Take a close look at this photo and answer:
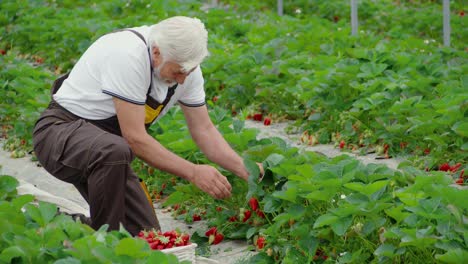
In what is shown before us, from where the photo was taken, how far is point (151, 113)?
463 cm

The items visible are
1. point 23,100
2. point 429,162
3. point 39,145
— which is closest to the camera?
point 39,145

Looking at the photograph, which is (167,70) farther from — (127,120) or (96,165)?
(96,165)

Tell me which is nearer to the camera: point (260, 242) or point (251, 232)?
point (260, 242)

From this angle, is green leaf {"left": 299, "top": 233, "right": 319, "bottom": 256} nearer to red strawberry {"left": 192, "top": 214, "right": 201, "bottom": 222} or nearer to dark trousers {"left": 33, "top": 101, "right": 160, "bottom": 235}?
dark trousers {"left": 33, "top": 101, "right": 160, "bottom": 235}

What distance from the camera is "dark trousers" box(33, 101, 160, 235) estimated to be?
4344mm

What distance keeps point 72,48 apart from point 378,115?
4.32 m

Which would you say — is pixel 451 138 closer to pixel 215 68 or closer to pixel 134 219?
pixel 134 219

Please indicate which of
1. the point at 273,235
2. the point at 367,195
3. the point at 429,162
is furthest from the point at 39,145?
the point at 429,162

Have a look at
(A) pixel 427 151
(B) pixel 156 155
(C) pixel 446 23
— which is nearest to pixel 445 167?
(A) pixel 427 151

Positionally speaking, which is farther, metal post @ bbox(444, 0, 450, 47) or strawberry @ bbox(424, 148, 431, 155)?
metal post @ bbox(444, 0, 450, 47)

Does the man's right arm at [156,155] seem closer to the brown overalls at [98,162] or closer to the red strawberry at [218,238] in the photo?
the brown overalls at [98,162]

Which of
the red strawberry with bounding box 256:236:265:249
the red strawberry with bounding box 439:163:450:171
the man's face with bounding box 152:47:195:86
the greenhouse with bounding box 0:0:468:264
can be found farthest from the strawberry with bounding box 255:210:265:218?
the red strawberry with bounding box 439:163:450:171

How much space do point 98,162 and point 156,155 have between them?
25cm

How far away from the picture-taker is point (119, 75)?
14.4ft
